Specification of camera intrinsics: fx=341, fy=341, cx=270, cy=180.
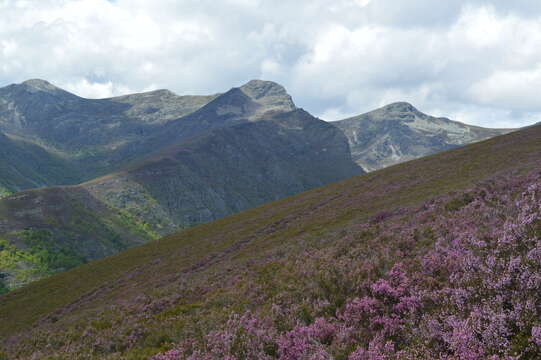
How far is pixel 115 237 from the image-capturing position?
17175 centimetres

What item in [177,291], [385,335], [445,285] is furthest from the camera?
[177,291]

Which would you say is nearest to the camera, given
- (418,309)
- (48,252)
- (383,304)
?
(418,309)

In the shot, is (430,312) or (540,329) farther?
(430,312)

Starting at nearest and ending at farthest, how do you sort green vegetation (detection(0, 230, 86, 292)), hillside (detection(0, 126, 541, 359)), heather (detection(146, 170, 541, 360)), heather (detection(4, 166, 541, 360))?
heather (detection(146, 170, 541, 360))
heather (detection(4, 166, 541, 360))
hillside (detection(0, 126, 541, 359))
green vegetation (detection(0, 230, 86, 292))

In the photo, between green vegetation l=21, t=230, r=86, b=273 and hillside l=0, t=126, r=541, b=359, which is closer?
hillside l=0, t=126, r=541, b=359

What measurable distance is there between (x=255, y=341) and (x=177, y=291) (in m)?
17.1

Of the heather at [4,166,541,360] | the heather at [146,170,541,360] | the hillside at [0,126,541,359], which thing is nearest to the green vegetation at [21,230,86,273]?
the hillside at [0,126,541,359]

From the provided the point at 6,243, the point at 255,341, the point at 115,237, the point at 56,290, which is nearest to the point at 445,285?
the point at 255,341

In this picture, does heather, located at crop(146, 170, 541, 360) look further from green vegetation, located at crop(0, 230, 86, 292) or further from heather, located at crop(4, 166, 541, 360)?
green vegetation, located at crop(0, 230, 86, 292)

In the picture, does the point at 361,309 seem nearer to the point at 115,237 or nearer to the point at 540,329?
the point at 540,329

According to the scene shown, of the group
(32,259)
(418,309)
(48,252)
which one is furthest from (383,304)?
→ (48,252)

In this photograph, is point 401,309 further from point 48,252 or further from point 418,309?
point 48,252

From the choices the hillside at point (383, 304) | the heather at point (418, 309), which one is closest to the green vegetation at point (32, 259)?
the hillside at point (383, 304)

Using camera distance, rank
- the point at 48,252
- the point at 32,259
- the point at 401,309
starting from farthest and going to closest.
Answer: the point at 48,252
the point at 32,259
the point at 401,309
